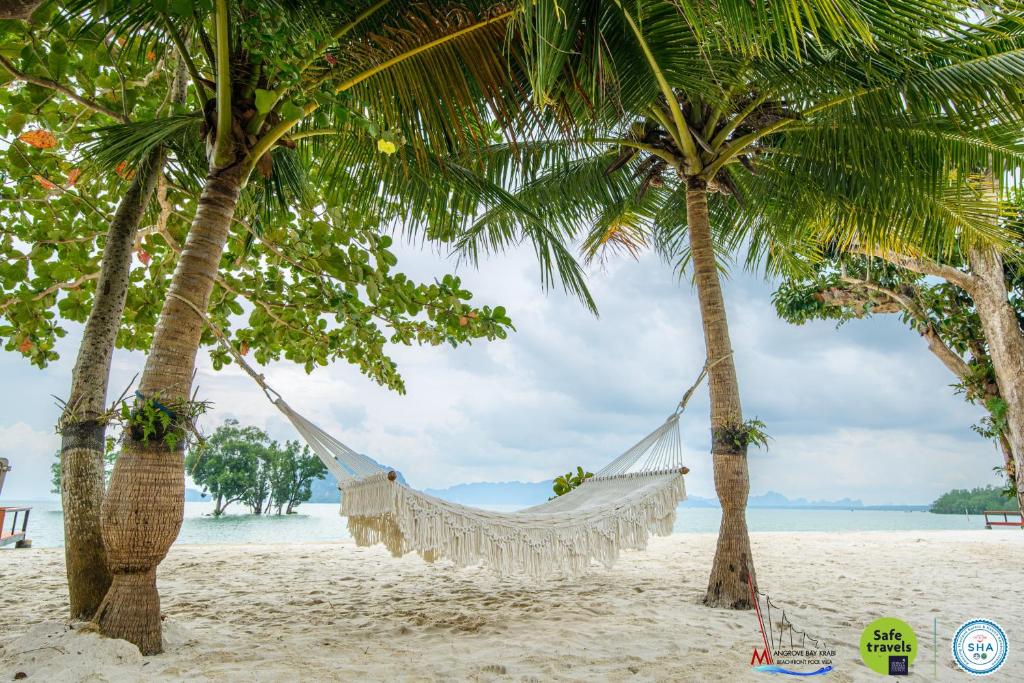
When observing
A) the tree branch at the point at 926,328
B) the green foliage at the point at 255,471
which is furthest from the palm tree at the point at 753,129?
the green foliage at the point at 255,471

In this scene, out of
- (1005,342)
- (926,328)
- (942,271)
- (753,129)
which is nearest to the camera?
(753,129)

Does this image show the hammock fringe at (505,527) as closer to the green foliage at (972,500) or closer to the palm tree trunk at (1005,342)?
the palm tree trunk at (1005,342)

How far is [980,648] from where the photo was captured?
1.66m

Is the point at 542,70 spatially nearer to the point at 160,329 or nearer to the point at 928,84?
the point at 160,329

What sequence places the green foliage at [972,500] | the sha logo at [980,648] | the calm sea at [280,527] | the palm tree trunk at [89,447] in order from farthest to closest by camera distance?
the green foliage at [972,500] < the calm sea at [280,527] < the palm tree trunk at [89,447] < the sha logo at [980,648]

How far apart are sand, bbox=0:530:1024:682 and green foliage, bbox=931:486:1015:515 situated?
22209 mm

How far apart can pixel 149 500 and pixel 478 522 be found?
40.0 inches

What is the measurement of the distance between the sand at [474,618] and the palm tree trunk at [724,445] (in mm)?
182

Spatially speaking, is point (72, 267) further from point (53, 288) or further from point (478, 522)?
point (478, 522)

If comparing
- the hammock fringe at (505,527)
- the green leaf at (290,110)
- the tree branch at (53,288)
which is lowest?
the hammock fringe at (505,527)

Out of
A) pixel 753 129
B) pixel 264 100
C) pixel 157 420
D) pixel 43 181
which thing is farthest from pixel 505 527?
pixel 43 181

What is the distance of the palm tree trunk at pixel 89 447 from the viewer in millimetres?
1739

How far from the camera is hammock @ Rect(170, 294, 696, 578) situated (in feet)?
6.10

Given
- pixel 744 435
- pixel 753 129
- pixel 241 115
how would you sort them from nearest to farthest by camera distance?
pixel 241 115 < pixel 744 435 < pixel 753 129
